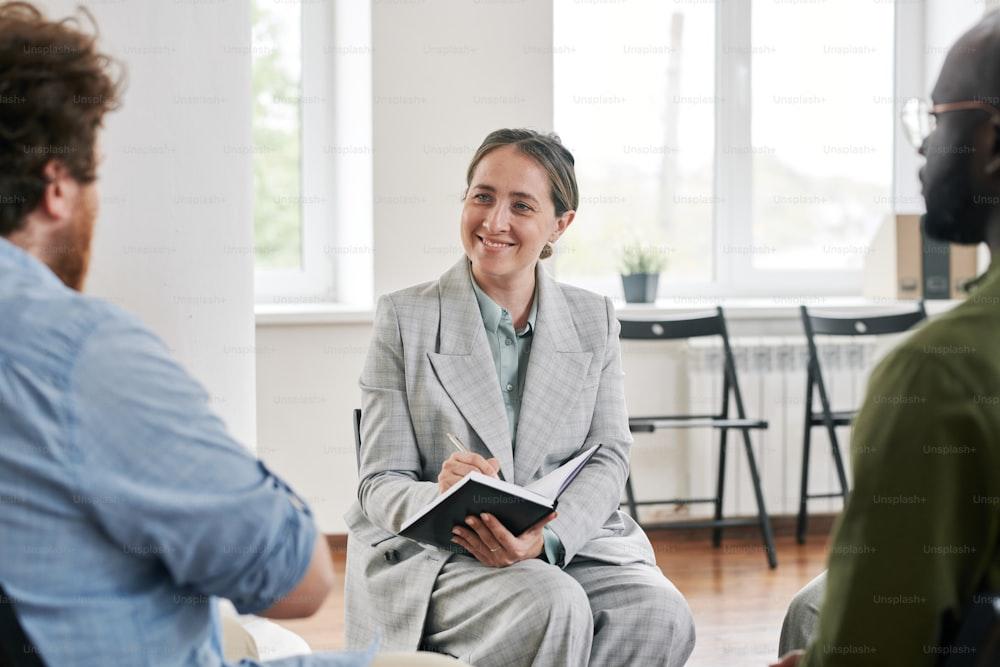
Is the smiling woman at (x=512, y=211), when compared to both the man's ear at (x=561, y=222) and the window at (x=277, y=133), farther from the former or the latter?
the window at (x=277, y=133)

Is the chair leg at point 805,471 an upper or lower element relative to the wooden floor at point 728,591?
upper

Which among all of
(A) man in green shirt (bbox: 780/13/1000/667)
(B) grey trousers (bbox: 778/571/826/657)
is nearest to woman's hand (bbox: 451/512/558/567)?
(B) grey trousers (bbox: 778/571/826/657)

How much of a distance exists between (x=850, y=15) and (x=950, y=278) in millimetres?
1368

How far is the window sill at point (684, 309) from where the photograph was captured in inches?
160

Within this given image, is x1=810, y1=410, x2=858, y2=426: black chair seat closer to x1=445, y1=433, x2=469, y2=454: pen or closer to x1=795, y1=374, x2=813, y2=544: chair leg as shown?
x1=795, y1=374, x2=813, y2=544: chair leg

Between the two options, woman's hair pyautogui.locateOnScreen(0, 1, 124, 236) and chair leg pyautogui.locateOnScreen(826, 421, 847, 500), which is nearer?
woman's hair pyautogui.locateOnScreen(0, 1, 124, 236)

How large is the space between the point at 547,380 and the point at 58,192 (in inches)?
51.7

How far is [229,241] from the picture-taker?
2346 millimetres

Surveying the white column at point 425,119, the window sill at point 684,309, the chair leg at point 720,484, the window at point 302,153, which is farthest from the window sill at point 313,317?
the chair leg at point 720,484

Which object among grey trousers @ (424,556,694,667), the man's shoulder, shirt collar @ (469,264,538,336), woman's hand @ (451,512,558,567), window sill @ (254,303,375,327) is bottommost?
grey trousers @ (424,556,694,667)

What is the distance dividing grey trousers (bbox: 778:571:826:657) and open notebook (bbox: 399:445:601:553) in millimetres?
432

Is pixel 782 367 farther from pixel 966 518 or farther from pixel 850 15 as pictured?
pixel 966 518

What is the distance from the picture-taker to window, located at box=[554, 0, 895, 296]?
479 centimetres

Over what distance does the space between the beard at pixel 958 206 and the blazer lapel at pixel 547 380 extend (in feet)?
3.78
